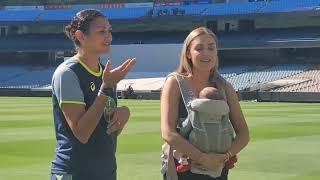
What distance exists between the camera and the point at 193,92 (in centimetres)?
424

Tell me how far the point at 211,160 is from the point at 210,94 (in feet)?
1.41

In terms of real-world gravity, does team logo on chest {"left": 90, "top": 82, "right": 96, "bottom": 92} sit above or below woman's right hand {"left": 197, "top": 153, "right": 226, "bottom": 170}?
above

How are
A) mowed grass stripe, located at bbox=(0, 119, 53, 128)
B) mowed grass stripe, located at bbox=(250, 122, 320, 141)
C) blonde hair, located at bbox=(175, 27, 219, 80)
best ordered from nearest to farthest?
blonde hair, located at bbox=(175, 27, 219, 80)
mowed grass stripe, located at bbox=(250, 122, 320, 141)
mowed grass stripe, located at bbox=(0, 119, 53, 128)

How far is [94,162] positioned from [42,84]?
165ft

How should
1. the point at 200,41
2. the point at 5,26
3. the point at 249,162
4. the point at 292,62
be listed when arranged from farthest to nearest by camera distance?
the point at 5,26 → the point at 292,62 → the point at 249,162 → the point at 200,41

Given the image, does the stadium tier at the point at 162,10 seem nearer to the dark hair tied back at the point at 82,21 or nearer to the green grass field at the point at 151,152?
the green grass field at the point at 151,152

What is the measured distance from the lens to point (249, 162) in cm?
1004

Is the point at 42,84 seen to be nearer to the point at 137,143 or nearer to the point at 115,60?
the point at 115,60

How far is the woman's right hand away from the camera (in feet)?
13.1

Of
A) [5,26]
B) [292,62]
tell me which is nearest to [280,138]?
[292,62]

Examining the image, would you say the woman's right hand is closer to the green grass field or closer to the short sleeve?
the short sleeve

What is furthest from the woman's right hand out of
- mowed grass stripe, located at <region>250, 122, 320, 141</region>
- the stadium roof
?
the stadium roof

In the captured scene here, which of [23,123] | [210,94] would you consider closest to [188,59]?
[210,94]

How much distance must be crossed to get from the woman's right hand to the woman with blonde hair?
0.19ft
